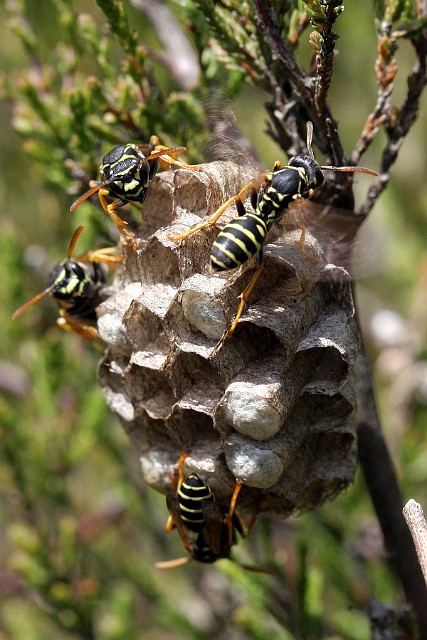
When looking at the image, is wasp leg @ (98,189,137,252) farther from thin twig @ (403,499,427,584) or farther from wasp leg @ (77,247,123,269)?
thin twig @ (403,499,427,584)

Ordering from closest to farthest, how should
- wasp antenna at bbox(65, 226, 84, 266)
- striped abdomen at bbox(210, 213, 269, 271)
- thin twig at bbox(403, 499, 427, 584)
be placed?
thin twig at bbox(403, 499, 427, 584)
striped abdomen at bbox(210, 213, 269, 271)
wasp antenna at bbox(65, 226, 84, 266)

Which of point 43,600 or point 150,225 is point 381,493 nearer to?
point 150,225

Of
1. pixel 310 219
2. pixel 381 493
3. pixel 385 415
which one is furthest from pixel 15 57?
pixel 381 493

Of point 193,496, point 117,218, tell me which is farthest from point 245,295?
point 193,496

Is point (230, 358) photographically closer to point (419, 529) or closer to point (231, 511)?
point (231, 511)

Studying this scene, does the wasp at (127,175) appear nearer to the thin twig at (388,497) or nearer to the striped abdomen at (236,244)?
the striped abdomen at (236,244)

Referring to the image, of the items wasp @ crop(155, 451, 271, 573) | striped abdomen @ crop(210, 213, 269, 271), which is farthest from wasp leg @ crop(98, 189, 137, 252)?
wasp @ crop(155, 451, 271, 573)
